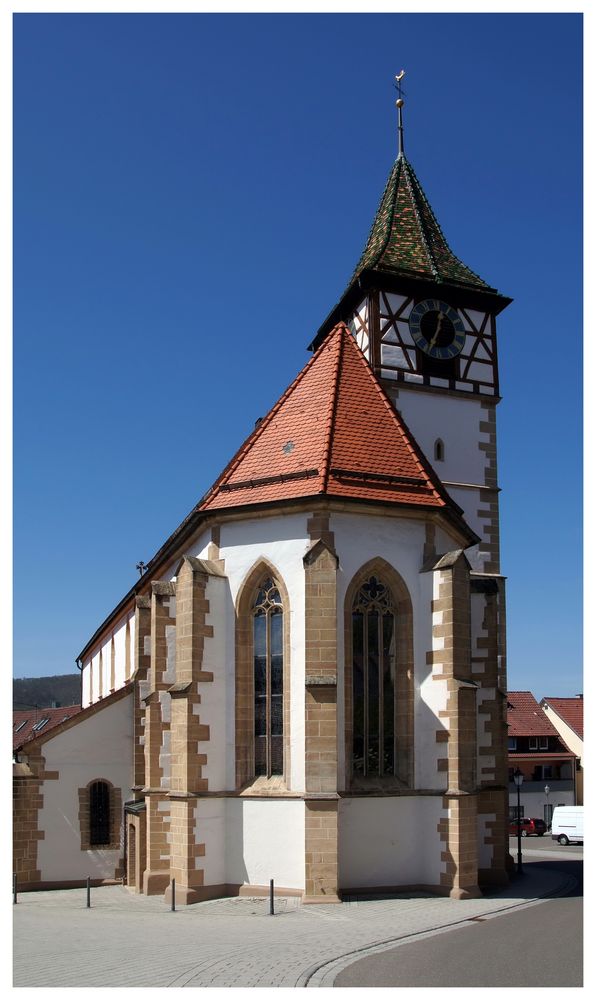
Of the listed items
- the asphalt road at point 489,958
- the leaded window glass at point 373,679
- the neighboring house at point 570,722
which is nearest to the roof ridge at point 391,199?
the leaded window glass at point 373,679

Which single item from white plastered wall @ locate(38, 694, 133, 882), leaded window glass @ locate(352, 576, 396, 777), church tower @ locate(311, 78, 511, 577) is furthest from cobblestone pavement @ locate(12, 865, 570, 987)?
church tower @ locate(311, 78, 511, 577)

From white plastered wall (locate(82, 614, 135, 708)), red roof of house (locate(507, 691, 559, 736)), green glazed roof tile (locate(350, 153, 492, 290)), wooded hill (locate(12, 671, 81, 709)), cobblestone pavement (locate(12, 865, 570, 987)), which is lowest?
wooded hill (locate(12, 671, 81, 709))

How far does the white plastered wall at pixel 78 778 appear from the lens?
2500cm

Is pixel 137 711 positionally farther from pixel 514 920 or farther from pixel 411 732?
pixel 514 920

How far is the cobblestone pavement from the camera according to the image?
1116cm

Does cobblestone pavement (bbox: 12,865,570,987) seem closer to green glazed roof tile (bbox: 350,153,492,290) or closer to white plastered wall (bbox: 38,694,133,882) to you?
white plastered wall (bbox: 38,694,133,882)

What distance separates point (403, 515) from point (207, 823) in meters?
6.67

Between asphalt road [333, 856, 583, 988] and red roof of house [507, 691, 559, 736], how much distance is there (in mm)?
37527

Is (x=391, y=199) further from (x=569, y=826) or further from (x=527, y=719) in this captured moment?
(x=527, y=719)

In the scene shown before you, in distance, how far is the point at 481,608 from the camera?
21.4 metres

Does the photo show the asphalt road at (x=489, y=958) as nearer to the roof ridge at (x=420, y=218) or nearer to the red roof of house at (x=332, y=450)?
the red roof of house at (x=332, y=450)

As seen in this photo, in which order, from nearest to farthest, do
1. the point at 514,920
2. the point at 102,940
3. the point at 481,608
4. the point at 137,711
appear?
1. the point at 102,940
2. the point at 514,920
3. the point at 481,608
4. the point at 137,711
